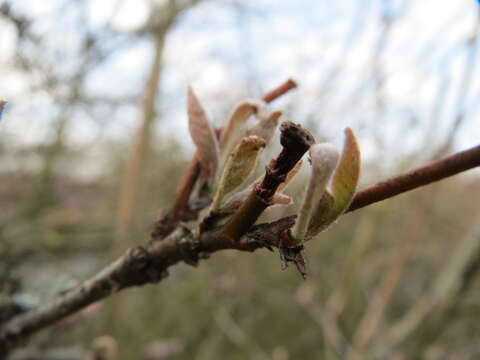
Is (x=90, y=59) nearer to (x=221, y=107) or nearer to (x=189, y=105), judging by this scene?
(x=189, y=105)

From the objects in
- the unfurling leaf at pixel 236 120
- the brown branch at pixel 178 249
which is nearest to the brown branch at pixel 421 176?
the brown branch at pixel 178 249

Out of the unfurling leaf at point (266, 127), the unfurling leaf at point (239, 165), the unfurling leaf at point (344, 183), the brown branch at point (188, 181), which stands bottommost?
the unfurling leaf at point (344, 183)

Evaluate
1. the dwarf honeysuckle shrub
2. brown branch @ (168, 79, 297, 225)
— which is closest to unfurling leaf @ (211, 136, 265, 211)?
the dwarf honeysuckle shrub

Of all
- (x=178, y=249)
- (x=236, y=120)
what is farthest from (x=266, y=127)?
(x=178, y=249)

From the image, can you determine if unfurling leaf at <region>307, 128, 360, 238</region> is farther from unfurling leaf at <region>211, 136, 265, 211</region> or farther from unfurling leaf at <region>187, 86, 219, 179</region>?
unfurling leaf at <region>187, 86, 219, 179</region>

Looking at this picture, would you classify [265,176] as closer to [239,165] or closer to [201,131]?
[239,165]

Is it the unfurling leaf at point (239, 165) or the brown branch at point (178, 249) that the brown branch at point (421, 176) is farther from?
the unfurling leaf at point (239, 165)

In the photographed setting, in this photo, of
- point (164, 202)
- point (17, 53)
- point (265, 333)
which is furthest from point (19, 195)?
point (265, 333)
